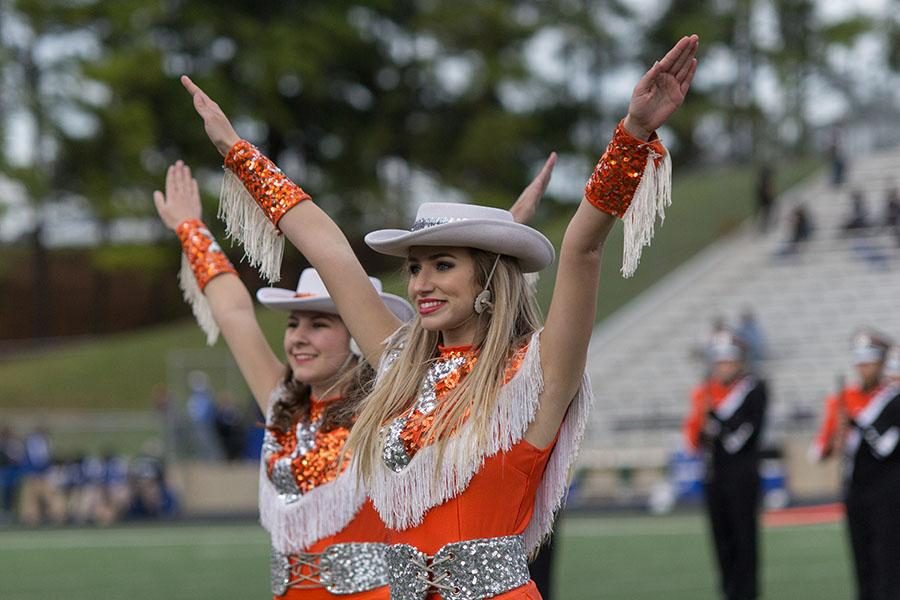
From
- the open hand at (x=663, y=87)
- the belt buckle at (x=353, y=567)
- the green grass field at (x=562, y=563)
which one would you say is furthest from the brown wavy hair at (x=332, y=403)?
the green grass field at (x=562, y=563)

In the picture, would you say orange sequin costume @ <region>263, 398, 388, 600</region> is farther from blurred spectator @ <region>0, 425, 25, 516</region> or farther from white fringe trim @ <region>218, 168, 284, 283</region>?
blurred spectator @ <region>0, 425, 25, 516</region>

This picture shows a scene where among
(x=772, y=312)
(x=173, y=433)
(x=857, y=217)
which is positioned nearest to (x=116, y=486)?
(x=173, y=433)

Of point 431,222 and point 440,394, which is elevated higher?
point 431,222

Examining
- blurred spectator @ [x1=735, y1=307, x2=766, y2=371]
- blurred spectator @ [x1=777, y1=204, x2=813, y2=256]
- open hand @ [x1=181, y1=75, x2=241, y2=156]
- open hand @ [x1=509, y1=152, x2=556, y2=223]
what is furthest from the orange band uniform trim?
Answer: blurred spectator @ [x1=777, y1=204, x2=813, y2=256]

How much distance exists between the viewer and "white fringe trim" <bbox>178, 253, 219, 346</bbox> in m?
5.00

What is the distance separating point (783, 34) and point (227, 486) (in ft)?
90.9

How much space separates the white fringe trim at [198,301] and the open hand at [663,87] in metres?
2.05

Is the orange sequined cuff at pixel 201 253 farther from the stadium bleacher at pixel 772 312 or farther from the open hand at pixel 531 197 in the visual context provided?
the stadium bleacher at pixel 772 312

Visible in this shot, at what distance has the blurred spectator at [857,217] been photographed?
88.9 feet

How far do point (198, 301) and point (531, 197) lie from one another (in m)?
1.10

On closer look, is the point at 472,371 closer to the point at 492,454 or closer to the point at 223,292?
the point at 492,454

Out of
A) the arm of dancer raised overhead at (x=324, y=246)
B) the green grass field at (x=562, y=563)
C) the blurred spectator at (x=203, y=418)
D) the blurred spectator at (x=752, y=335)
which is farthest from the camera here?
the blurred spectator at (x=752, y=335)

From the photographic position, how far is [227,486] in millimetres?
20891

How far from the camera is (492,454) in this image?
11.8 feet
